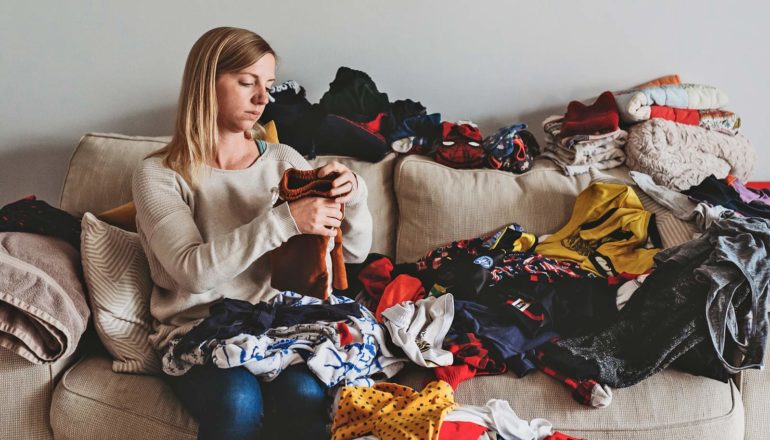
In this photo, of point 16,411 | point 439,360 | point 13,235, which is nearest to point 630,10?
point 439,360

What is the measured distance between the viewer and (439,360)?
5.29ft

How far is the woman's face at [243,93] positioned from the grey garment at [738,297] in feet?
3.54

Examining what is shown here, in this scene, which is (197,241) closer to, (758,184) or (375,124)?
(375,124)

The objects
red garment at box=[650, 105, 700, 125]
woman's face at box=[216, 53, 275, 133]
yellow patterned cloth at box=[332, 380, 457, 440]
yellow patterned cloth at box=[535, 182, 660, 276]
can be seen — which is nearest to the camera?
yellow patterned cloth at box=[332, 380, 457, 440]

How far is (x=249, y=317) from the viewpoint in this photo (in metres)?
1.58

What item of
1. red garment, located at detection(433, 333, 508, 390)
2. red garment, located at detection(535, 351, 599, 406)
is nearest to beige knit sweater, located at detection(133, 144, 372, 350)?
red garment, located at detection(433, 333, 508, 390)

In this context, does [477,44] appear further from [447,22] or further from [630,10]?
[630,10]

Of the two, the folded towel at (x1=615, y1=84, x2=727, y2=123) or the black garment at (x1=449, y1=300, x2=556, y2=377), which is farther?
the folded towel at (x1=615, y1=84, x2=727, y2=123)

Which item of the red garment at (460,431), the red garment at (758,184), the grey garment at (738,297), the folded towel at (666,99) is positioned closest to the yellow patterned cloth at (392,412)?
the red garment at (460,431)

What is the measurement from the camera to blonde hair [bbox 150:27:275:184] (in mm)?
1624

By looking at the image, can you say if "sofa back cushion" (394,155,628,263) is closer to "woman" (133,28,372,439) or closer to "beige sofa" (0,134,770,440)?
"woman" (133,28,372,439)

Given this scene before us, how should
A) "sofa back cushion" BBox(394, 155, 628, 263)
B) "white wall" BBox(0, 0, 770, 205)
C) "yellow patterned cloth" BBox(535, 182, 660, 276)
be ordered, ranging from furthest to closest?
"white wall" BBox(0, 0, 770, 205) < "sofa back cushion" BBox(394, 155, 628, 263) < "yellow patterned cloth" BBox(535, 182, 660, 276)

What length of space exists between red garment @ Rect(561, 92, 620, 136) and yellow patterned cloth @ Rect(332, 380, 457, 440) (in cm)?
107

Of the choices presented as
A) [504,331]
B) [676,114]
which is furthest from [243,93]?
[676,114]
